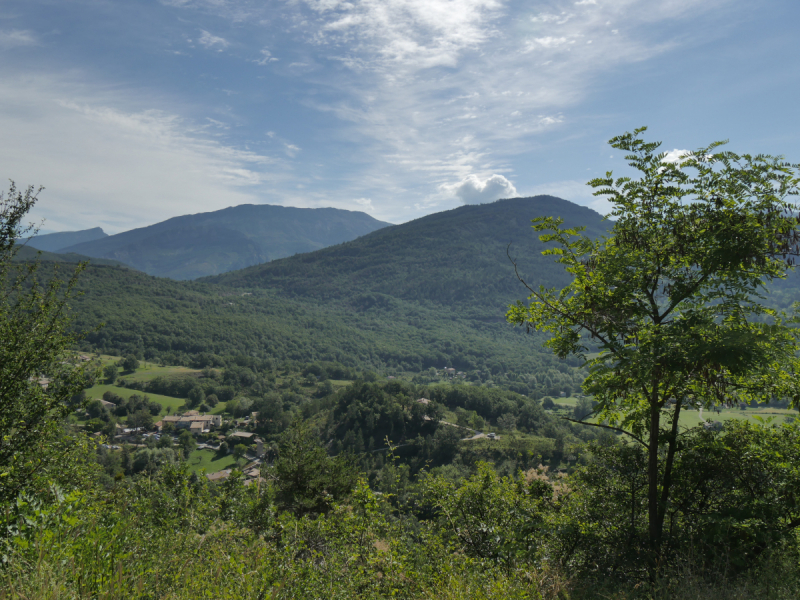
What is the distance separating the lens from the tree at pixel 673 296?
382 centimetres

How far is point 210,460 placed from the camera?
2103 inches

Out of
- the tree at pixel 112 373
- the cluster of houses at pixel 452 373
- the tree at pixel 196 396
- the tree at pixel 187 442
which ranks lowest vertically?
the cluster of houses at pixel 452 373

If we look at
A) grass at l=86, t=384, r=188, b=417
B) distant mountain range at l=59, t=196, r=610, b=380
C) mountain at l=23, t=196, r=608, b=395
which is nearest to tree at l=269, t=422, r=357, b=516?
grass at l=86, t=384, r=188, b=417

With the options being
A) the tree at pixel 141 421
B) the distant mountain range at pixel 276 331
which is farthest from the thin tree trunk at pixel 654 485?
the distant mountain range at pixel 276 331

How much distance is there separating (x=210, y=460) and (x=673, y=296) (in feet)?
198

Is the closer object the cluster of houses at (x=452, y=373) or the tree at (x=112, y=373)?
the tree at (x=112, y=373)

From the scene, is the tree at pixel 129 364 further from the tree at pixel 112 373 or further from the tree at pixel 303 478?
the tree at pixel 303 478

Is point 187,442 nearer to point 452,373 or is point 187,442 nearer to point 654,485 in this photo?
point 654,485

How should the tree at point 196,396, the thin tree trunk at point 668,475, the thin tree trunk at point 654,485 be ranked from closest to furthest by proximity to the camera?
the thin tree trunk at point 654,485 → the thin tree trunk at point 668,475 → the tree at point 196,396

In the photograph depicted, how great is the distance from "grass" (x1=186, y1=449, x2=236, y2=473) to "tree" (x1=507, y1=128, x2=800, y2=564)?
181ft

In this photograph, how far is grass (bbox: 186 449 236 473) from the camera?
166ft

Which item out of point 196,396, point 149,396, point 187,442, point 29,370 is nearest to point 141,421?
point 149,396

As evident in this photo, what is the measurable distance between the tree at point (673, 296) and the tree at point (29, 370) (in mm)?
7029

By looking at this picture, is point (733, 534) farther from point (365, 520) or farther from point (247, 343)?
point (247, 343)
